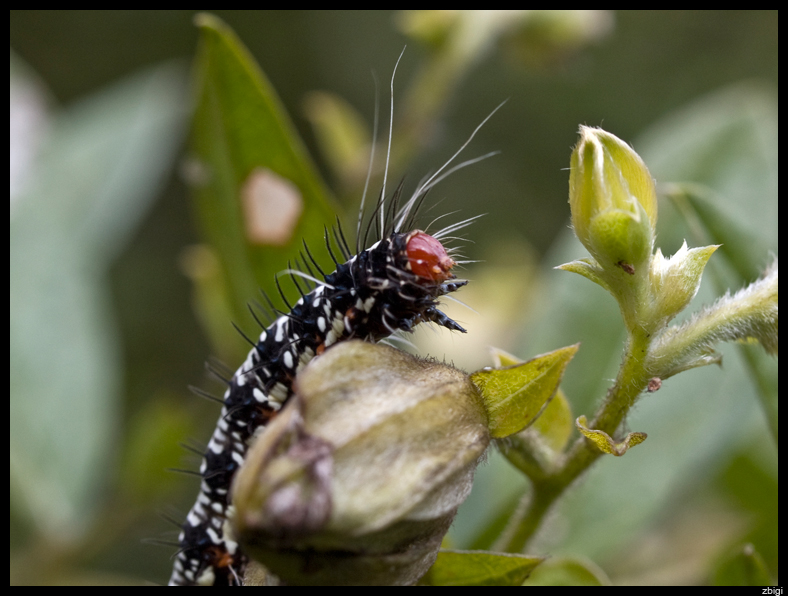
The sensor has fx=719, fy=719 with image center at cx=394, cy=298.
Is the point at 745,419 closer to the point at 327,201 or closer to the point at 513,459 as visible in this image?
the point at 513,459

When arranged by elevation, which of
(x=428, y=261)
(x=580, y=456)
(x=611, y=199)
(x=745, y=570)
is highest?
(x=611, y=199)

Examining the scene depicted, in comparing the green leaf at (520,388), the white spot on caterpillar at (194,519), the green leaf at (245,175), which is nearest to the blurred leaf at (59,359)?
the green leaf at (245,175)

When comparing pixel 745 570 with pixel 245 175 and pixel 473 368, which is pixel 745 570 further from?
pixel 473 368

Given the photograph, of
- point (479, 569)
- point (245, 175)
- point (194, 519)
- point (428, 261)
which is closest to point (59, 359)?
point (245, 175)

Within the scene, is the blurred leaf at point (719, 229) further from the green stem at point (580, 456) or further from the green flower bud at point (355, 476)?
the green flower bud at point (355, 476)

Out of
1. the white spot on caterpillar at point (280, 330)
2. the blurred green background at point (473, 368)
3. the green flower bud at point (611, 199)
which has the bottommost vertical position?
the blurred green background at point (473, 368)

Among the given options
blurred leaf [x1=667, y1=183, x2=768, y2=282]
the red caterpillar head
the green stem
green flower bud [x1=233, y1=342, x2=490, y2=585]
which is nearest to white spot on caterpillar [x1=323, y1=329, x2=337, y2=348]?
the red caterpillar head
